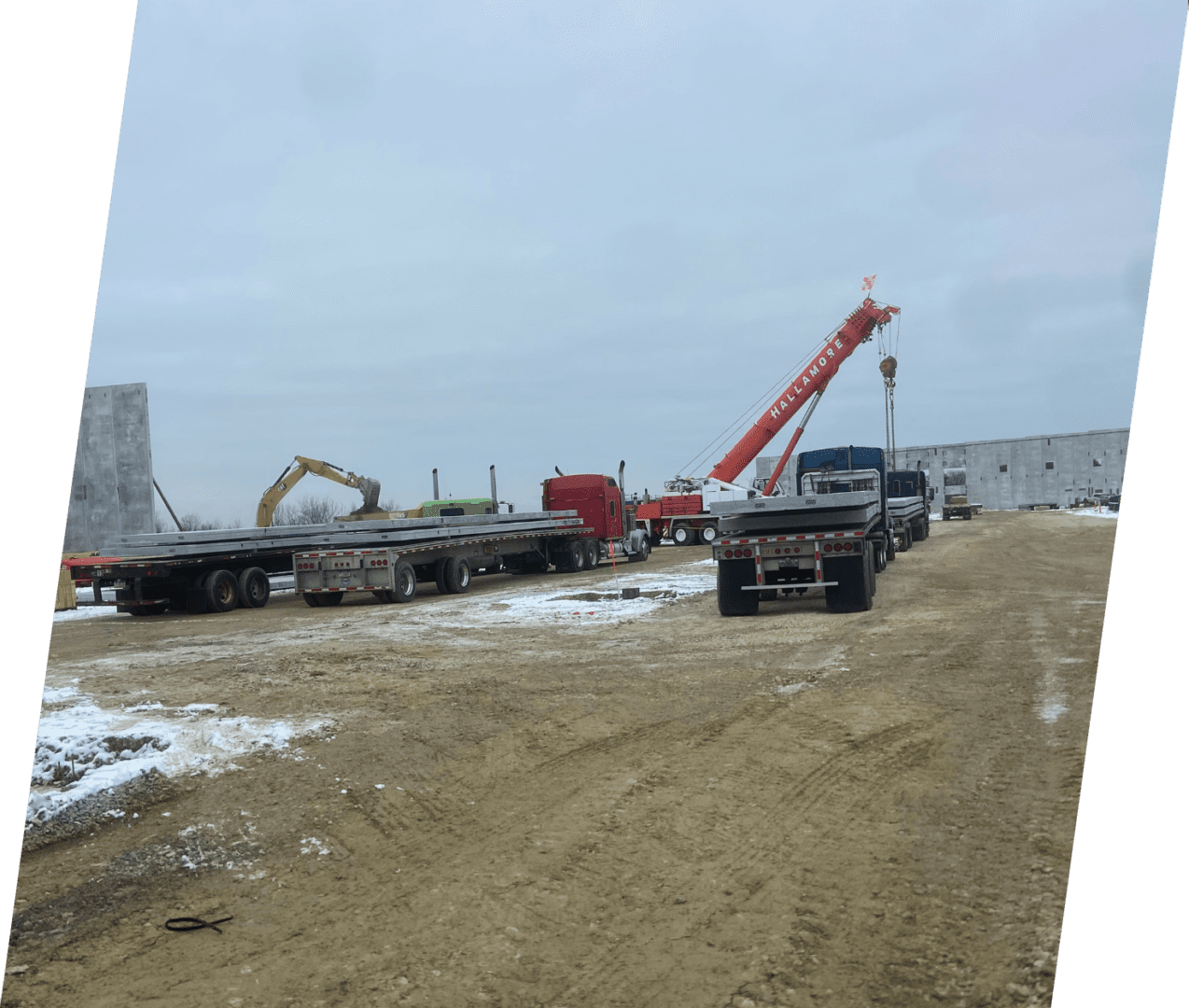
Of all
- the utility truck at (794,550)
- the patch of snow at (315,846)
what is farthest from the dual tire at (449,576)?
the patch of snow at (315,846)

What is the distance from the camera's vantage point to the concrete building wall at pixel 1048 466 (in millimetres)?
3556

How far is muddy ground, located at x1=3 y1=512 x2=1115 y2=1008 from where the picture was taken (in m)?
3.28

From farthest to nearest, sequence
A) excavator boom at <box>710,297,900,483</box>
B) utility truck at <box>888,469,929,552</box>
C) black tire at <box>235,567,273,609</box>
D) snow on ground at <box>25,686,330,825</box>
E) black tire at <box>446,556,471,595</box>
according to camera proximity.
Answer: excavator boom at <box>710,297,900,483</box>, utility truck at <box>888,469,929,552</box>, black tire at <box>446,556,471,595</box>, black tire at <box>235,567,273,609</box>, snow on ground at <box>25,686,330,825</box>

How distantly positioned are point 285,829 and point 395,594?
13.0 m

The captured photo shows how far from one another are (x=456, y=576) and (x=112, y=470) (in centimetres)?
1278

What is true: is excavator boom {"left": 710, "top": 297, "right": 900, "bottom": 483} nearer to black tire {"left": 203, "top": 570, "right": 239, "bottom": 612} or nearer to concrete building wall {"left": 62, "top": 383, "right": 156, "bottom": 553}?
black tire {"left": 203, "top": 570, "right": 239, "bottom": 612}

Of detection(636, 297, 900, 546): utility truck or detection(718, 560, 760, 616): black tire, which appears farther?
detection(636, 297, 900, 546): utility truck

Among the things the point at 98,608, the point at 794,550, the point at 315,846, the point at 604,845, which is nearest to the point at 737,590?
the point at 794,550

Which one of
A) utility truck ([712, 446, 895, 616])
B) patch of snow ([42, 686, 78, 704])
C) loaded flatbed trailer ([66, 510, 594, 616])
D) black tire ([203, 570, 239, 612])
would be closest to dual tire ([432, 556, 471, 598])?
loaded flatbed trailer ([66, 510, 594, 616])

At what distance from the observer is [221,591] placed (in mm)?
17703

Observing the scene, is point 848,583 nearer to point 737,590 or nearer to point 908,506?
point 737,590

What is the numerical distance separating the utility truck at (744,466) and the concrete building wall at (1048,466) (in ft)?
32.0

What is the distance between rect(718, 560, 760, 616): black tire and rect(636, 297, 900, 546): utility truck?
9.04m

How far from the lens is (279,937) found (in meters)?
3.64
